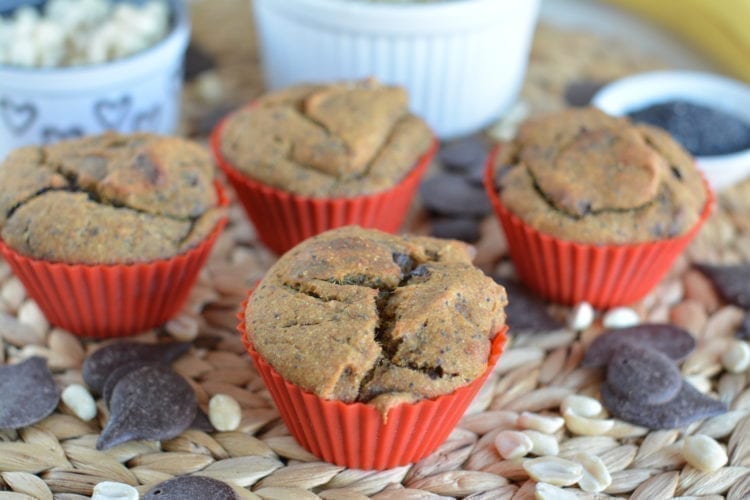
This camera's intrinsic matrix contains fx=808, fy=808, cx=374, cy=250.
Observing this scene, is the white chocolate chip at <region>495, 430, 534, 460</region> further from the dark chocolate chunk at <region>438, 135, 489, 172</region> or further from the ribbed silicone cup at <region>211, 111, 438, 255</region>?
the dark chocolate chunk at <region>438, 135, 489, 172</region>

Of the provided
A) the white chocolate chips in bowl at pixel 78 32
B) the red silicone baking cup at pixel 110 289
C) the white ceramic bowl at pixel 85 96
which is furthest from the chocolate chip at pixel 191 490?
the white chocolate chips in bowl at pixel 78 32

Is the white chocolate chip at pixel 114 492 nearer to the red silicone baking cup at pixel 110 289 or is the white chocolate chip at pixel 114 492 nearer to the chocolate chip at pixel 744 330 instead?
the red silicone baking cup at pixel 110 289

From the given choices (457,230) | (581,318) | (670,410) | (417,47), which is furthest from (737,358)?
(417,47)

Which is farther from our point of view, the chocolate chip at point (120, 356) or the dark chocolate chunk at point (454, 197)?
the dark chocolate chunk at point (454, 197)

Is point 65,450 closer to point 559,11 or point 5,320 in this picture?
point 5,320

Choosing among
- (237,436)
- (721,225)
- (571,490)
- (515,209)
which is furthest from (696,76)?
(237,436)

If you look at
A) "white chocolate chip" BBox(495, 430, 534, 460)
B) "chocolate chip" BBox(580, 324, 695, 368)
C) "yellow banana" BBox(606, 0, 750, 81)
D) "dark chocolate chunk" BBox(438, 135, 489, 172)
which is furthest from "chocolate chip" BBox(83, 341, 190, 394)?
"yellow banana" BBox(606, 0, 750, 81)

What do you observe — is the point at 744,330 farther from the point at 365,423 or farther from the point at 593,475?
the point at 365,423
